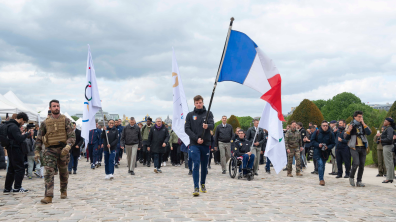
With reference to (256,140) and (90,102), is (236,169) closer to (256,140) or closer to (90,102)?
(256,140)

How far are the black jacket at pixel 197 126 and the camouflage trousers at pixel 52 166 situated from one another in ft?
8.71

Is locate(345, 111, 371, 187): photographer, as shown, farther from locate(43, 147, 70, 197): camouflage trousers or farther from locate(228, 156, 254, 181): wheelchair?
locate(43, 147, 70, 197): camouflage trousers

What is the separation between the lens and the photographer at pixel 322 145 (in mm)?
10502

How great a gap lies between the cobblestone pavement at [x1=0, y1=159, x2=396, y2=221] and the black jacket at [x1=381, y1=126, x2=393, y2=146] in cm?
159

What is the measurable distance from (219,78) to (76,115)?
501ft

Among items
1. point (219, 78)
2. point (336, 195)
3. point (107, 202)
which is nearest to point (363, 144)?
point (336, 195)

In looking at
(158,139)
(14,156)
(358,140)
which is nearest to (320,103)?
(158,139)

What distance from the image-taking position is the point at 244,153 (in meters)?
11.9

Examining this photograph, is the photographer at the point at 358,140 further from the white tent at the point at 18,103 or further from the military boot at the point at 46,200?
the white tent at the point at 18,103

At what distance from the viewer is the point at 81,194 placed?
8203mm

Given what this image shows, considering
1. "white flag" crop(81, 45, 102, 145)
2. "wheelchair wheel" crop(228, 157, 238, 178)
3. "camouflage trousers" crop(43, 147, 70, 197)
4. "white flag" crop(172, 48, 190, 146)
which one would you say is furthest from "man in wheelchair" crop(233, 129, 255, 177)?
"camouflage trousers" crop(43, 147, 70, 197)

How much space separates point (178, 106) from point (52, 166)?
26.7 feet

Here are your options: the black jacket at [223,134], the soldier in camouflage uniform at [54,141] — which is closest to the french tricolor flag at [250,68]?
the soldier in camouflage uniform at [54,141]

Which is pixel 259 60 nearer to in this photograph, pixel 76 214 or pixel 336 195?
pixel 336 195
